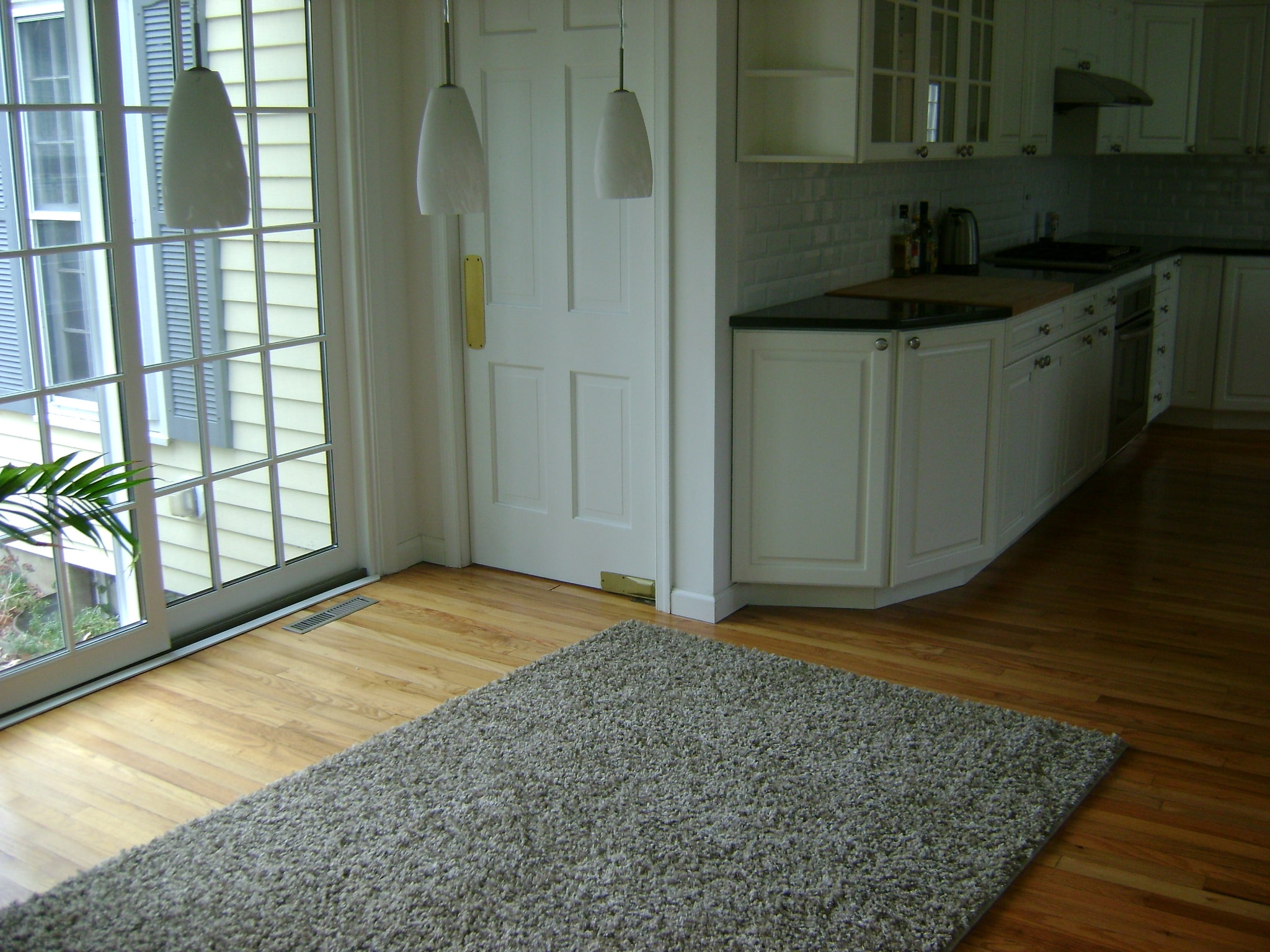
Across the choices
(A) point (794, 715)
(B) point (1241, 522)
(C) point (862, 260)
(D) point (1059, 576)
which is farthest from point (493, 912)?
(B) point (1241, 522)

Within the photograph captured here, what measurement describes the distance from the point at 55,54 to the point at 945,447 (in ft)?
9.22

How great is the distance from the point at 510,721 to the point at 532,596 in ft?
3.35

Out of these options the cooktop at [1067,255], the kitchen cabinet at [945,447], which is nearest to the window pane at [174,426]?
the kitchen cabinet at [945,447]

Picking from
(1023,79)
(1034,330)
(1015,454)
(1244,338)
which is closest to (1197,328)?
(1244,338)

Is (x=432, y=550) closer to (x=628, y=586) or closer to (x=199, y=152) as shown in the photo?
(x=628, y=586)

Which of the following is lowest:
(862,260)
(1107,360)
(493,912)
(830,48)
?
(493,912)

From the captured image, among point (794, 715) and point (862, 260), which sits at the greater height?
point (862, 260)

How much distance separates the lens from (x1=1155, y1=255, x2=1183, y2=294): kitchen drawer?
19.3 ft

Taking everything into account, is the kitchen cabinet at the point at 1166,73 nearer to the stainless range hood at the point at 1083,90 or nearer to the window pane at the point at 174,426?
the stainless range hood at the point at 1083,90

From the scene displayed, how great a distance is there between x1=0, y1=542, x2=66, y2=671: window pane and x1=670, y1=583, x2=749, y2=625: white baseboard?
5.98ft

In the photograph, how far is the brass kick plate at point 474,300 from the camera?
4.24 m

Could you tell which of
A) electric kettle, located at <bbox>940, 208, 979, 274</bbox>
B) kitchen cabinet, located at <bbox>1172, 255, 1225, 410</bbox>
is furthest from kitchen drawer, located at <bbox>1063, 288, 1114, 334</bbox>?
kitchen cabinet, located at <bbox>1172, 255, 1225, 410</bbox>

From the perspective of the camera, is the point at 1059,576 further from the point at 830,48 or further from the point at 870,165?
the point at 830,48

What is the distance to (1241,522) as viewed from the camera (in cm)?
493
